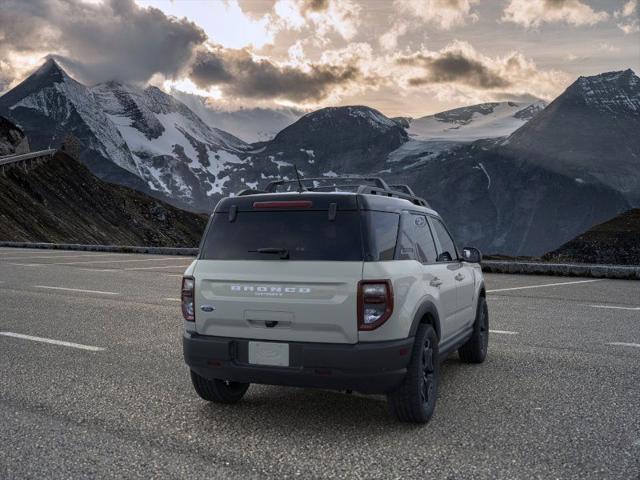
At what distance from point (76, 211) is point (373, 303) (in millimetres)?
86666

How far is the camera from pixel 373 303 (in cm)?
461

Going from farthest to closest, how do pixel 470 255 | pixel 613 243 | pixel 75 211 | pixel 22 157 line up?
pixel 75 211
pixel 22 157
pixel 613 243
pixel 470 255

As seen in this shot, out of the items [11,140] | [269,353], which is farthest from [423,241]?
[11,140]

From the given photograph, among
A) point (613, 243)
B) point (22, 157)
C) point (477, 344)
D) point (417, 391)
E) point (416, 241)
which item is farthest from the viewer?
point (22, 157)

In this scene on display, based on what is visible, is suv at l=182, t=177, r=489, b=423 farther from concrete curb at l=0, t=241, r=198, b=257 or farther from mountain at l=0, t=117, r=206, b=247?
mountain at l=0, t=117, r=206, b=247

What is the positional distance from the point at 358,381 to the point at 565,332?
562 centimetres

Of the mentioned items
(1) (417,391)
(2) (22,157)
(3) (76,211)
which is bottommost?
(3) (76,211)

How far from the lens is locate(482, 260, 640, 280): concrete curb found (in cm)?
1917

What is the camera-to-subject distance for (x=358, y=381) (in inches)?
181

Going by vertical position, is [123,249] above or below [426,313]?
below

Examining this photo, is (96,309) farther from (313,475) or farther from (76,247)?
(76,247)

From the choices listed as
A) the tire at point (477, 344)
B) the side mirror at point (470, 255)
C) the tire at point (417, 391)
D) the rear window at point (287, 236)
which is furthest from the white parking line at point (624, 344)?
the rear window at point (287, 236)

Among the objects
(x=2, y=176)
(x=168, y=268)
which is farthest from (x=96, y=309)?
(x=2, y=176)

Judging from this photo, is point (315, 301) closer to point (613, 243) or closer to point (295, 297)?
point (295, 297)
